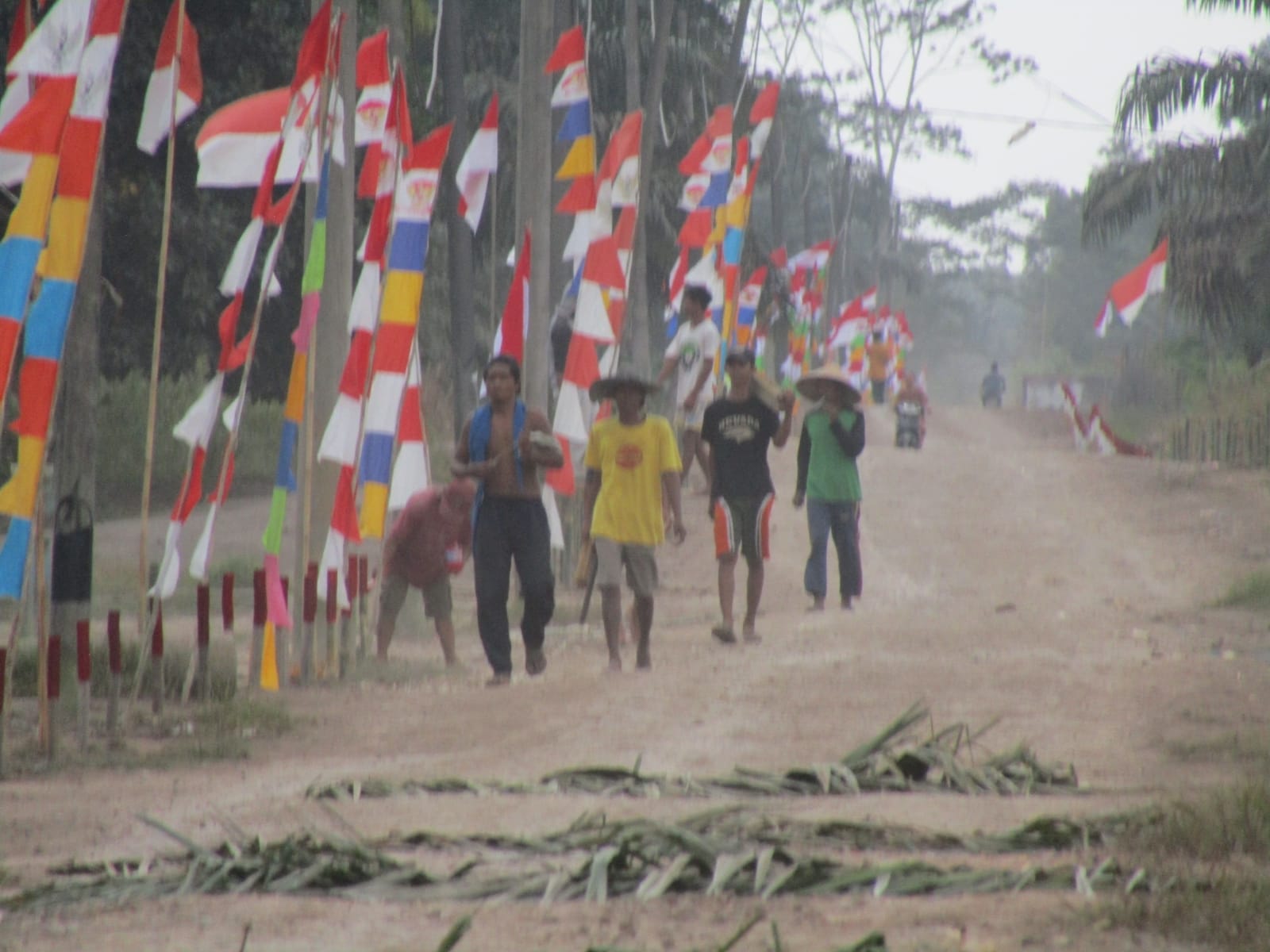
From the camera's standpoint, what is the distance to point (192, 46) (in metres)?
9.33

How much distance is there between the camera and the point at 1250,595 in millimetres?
14477

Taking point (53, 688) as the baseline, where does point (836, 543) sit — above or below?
above

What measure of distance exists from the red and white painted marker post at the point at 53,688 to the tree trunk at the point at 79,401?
85 centimetres

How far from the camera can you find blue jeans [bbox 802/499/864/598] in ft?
43.8

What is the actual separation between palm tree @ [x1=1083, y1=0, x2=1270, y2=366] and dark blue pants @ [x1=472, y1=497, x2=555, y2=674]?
18.5 m

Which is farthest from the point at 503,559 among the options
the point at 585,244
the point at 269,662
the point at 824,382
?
the point at 585,244

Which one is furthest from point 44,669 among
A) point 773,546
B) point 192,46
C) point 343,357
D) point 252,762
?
point 773,546

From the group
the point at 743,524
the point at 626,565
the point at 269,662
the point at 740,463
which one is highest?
the point at 740,463

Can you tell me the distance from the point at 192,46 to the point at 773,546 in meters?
10.9

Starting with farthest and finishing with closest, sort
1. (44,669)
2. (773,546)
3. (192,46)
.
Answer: (773,546)
(192,46)
(44,669)

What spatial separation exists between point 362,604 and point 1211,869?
7.44m

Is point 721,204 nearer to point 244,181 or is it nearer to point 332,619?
point 244,181

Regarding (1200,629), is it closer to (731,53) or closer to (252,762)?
(252,762)

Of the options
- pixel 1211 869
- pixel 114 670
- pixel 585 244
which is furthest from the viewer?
pixel 585 244
